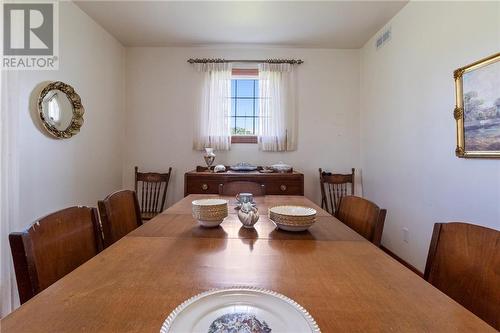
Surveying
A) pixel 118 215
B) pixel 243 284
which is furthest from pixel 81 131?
Result: pixel 243 284

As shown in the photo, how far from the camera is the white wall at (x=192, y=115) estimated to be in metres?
3.38

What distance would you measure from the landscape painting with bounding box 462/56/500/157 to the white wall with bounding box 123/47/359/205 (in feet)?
5.58

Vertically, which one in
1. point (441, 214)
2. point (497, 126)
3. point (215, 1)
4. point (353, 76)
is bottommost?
point (441, 214)

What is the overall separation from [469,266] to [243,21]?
2734 mm

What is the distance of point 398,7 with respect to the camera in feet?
7.97

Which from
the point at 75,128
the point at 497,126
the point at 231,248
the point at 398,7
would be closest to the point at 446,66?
the point at 497,126

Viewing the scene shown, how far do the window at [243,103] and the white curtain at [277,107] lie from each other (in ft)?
0.49

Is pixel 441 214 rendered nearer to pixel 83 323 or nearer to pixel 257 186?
pixel 257 186

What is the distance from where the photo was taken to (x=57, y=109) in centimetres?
222

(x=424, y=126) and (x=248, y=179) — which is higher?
(x=424, y=126)

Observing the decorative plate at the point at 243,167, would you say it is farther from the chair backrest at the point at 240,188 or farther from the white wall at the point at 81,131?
the white wall at the point at 81,131

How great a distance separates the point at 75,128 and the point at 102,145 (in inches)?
20.4

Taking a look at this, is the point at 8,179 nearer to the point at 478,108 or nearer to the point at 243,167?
the point at 243,167

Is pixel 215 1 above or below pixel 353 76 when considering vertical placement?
above
